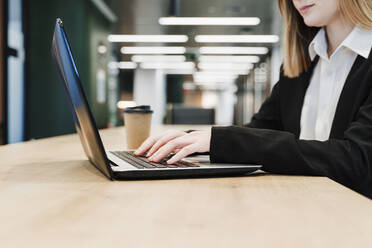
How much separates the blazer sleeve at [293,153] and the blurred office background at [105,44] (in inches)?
115

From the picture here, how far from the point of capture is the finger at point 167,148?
69cm

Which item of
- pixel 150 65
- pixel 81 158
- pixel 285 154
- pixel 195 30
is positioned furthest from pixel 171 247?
pixel 150 65

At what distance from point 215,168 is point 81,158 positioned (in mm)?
419

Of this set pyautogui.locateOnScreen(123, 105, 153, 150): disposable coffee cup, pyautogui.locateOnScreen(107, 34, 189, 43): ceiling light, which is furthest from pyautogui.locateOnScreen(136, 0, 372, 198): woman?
pyautogui.locateOnScreen(107, 34, 189, 43): ceiling light

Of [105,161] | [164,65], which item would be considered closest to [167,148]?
[105,161]

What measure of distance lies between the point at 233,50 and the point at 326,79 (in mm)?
8154

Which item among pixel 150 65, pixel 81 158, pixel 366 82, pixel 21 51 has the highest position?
pixel 150 65

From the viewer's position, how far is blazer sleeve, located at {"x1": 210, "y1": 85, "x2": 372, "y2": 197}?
0.67 meters

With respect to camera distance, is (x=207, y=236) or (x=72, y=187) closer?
(x=207, y=236)

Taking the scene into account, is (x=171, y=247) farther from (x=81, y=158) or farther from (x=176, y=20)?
(x=176, y=20)

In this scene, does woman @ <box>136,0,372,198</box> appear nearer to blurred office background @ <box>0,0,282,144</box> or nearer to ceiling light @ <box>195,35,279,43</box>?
blurred office background @ <box>0,0,282,144</box>

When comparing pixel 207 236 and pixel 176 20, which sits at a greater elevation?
pixel 176 20

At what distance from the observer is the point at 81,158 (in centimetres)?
88

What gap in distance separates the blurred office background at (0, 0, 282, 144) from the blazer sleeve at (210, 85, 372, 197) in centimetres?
292
